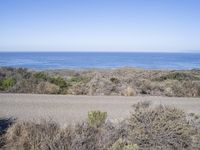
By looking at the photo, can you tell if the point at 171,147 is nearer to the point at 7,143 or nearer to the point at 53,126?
the point at 53,126

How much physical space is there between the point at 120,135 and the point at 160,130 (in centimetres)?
82

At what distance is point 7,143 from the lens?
745 centimetres

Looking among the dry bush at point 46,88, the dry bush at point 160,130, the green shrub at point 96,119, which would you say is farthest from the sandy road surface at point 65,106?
the dry bush at point 160,130

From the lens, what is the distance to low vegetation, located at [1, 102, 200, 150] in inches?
253

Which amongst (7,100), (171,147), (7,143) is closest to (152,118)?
(171,147)

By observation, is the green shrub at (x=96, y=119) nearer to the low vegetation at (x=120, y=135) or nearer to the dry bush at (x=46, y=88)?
the low vegetation at (x=120, y=135)

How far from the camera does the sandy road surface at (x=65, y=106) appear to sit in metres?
11.2

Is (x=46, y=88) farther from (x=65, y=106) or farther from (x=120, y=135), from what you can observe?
(x=120, y=135)

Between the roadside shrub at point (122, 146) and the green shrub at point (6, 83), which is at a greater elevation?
the roadside shrub at point (122, 146)

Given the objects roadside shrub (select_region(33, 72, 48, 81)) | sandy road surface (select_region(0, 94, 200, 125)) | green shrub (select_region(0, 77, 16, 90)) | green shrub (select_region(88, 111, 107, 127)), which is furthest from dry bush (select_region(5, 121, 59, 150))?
roadside shrub (select_region(33, 72, 48, 81))

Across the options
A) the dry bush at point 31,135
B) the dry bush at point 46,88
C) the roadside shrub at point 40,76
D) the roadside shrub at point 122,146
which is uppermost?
the roadside shrub at point 122,146

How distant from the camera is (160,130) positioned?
21.9 ft

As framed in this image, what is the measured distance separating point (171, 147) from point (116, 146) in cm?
108

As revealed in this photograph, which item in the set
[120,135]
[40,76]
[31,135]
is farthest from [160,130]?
[40,76]
